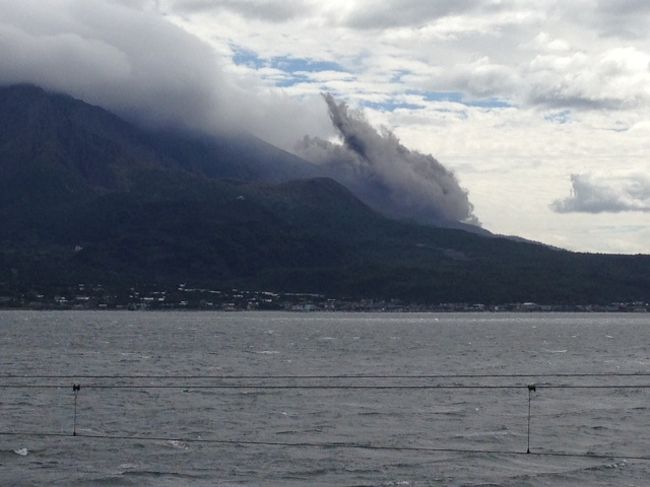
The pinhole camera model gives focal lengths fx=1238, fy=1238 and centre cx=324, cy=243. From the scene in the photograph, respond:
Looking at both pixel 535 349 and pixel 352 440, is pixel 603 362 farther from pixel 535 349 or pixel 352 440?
pixel 352 440

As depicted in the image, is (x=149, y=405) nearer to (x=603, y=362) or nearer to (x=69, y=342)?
(x=603, y=362)

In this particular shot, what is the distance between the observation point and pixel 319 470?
47.2 metres

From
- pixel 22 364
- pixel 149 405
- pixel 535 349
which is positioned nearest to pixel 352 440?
pixel 149 405

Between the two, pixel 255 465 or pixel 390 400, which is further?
pixel 390 400

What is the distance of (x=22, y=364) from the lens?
111 metres

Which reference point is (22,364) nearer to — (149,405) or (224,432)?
(149,405)

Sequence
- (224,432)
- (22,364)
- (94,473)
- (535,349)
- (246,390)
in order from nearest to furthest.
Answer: (94,473), (224,432), (246,390), (22,364), (535,349)

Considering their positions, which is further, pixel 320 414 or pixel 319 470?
pixel 320 414

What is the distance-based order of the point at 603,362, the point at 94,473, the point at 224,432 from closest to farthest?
the point at 94,473 < the point at 224,432 < the point at 603,362

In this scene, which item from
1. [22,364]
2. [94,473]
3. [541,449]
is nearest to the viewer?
[94,473]

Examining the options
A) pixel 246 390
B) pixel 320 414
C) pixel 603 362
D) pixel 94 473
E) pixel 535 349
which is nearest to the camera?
pixel 94 473

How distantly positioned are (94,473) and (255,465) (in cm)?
615

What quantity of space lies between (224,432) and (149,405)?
42.4 feet

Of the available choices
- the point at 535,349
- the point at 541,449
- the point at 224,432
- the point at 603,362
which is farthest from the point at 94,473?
the point at 535,349
